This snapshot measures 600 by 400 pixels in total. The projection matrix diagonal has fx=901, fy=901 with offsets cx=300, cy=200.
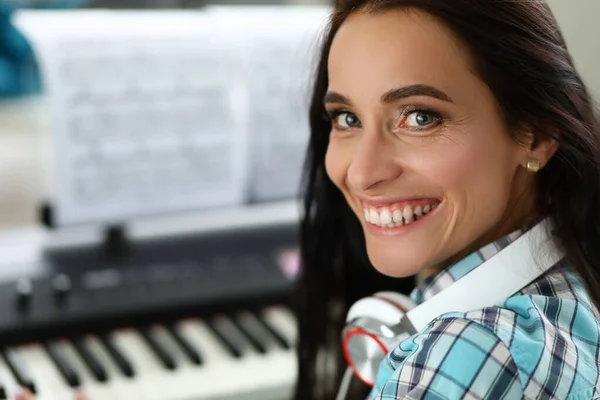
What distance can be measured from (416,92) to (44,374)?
31.8 inches

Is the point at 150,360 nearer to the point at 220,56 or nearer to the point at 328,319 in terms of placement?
the point at 328,319

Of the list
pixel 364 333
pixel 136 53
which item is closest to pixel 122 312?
pixel 136 53

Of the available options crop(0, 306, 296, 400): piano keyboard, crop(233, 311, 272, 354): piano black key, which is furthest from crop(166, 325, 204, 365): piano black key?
crop(233, 311, 272, 354): piano black key

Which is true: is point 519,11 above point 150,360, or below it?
above

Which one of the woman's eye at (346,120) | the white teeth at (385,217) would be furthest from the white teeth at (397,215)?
the woman's eye at (346,120)

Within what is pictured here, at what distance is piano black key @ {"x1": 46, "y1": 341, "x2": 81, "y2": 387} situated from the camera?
1405mm

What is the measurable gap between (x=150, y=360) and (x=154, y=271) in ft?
0.70

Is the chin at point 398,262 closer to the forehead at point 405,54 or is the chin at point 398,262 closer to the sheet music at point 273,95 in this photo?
the forehead at point 405,54

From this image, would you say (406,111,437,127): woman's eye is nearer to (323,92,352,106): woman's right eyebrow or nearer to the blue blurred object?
(323,92,352,106): woman's right eyebrow

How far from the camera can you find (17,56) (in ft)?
9.05

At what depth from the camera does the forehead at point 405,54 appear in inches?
37.6

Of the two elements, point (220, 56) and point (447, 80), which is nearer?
point (447, 80)

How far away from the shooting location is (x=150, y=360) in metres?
1.50

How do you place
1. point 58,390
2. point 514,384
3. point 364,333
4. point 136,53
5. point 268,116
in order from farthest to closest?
point 268,116
point 136,53
point 58,390
point 364,333
point 514,384
